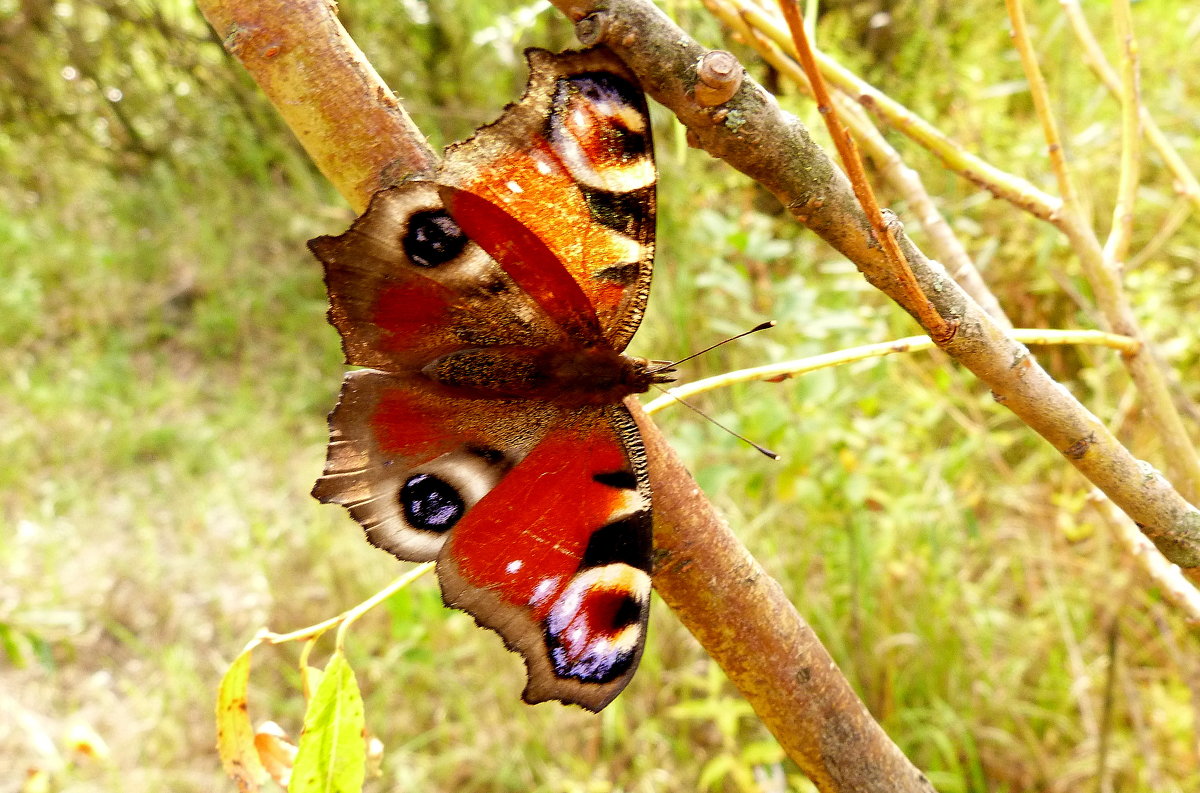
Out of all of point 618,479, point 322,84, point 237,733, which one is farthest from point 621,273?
point 237,733

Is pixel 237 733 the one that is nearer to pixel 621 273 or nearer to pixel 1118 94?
pixel 621 273

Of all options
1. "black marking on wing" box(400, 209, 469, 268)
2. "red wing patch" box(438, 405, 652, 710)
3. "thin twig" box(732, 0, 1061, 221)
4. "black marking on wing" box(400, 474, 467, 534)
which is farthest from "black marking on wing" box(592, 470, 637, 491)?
"thin twig" box(732, 0, 1061, 221)

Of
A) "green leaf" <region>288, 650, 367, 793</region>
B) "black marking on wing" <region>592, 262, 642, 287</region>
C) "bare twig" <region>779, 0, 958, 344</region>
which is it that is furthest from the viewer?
"black marking on wing" <region>592, 262, 642, 287</region>

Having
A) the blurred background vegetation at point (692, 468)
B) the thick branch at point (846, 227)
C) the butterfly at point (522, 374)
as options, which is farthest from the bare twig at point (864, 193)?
the blurred background vegetation at point (692, 468)

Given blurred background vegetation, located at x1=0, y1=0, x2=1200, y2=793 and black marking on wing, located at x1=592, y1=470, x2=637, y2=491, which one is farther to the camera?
blurred background vegetation, located at x1=0, y1=0, x2=1200, y2=793

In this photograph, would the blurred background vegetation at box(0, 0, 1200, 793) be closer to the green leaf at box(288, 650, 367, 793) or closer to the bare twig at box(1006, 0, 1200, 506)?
the bare twig at box(1006, 0, 1200, 506)

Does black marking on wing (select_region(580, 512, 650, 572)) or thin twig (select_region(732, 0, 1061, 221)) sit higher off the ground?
thin twig (select_region(732, 0, 1061, 221))

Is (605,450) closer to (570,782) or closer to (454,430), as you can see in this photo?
(454,430)
